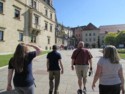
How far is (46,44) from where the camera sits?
56.2 meters

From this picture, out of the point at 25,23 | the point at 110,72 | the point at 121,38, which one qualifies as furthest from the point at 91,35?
the point at 110,72

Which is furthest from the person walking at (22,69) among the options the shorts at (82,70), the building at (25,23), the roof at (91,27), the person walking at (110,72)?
the roof at (91,27)

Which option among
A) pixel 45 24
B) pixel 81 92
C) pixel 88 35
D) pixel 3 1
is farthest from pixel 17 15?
A: pixel 88 35

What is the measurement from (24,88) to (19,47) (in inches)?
33.3

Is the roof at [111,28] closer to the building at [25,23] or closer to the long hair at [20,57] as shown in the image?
the building at [25,23]

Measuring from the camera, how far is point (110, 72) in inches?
209

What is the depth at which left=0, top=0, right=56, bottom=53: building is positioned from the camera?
116ft

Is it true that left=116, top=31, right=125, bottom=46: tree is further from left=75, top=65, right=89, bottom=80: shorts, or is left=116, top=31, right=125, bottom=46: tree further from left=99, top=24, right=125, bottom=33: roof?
left=75, top=65, right=89, bottom=80: shorts

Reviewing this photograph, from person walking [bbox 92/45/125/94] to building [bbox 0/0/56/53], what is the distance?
90.4ft

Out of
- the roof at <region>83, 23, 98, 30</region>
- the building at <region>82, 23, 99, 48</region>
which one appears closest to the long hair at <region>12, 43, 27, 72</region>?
the building at <region>82, 23, 99, 48</region>

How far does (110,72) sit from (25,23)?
38957 mm

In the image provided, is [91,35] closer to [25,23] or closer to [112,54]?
[25,23]

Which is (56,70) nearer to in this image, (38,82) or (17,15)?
(38,82)

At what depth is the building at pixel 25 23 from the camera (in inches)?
1389
